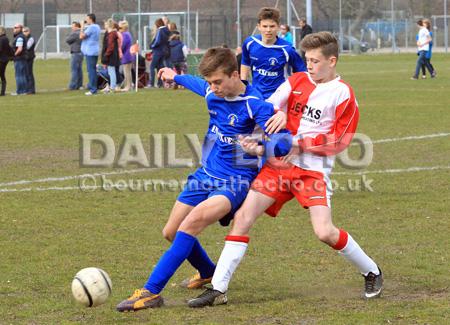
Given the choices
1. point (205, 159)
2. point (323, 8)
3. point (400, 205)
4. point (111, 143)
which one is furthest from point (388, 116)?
point (323, 8)

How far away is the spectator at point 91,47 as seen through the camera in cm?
2564

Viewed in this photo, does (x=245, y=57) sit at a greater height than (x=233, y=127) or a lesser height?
greater

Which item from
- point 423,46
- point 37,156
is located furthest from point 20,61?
point 37,156

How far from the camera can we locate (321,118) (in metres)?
6.31

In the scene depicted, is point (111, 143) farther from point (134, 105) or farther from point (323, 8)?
point (323, 8)

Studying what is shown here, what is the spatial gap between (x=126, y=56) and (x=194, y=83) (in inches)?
796

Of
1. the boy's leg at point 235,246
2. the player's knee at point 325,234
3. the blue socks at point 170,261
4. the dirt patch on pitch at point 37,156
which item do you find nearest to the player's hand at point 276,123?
the boy's leg at point 235,246

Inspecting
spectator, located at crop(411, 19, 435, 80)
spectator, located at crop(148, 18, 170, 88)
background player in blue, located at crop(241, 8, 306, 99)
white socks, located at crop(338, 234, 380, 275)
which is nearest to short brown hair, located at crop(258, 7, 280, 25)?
background player in blue, located at crop(241, 8, 306, 99)

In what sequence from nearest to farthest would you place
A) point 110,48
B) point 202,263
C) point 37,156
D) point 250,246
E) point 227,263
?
point 227,263 < point 202,263 < point 250,246 < point 37,156 < point 110,48

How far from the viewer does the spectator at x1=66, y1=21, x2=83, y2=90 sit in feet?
87.8

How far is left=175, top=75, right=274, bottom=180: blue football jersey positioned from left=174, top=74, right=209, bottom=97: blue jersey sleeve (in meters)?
0.10

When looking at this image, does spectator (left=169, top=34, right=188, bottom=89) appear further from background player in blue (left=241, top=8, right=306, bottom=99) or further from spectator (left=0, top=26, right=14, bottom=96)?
background player in blue (left=241, top=8, right=306, bottom=99)

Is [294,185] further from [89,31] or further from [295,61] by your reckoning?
[89,31]

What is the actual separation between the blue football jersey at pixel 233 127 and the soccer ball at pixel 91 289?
1.01 metres
